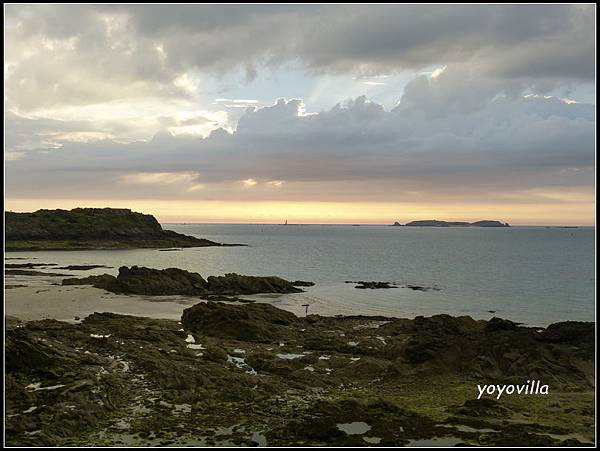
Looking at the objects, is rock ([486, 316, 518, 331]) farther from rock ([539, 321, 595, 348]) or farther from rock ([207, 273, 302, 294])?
rock ([207, 273, 302, 294])

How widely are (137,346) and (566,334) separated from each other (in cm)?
2607

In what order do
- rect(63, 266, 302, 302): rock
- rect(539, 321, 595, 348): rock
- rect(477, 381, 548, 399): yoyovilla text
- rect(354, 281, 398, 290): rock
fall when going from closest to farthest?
rect(477, 381, 548, 399): yoyovilla text → rect(539, 321, 595, 348): rock → rect(63, 266, 302, 302): rock → rect(354, 281, 398, 290): rock

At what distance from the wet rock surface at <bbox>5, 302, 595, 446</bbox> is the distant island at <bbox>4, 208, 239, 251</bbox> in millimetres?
128062

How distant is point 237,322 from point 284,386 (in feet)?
46.1

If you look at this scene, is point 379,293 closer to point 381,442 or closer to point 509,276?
point 509,276

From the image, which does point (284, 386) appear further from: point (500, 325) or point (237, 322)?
point (500, 325)

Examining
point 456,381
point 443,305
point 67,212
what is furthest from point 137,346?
point 67,212

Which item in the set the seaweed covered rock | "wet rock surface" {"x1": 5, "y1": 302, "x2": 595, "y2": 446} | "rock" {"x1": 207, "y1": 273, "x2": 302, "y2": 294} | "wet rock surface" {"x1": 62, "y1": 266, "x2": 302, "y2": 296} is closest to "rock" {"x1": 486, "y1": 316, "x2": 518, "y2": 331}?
"wet rock surface" {"x1": 5, "y1": 302, "x2": 595, "y2": 446}

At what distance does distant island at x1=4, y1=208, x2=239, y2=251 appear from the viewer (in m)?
153

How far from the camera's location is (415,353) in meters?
29.0

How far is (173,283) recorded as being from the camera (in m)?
63.8

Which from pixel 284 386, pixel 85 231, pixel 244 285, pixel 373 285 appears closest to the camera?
pixel 284 386

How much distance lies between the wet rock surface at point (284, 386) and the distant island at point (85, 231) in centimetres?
12806

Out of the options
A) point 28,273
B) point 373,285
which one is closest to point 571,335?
point 373,285
